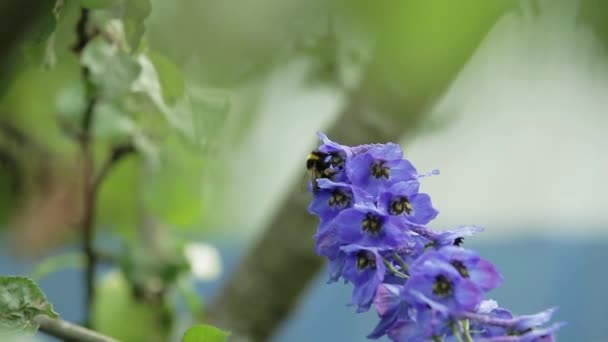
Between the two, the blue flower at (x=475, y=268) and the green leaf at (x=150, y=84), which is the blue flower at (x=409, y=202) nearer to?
the blue flower at (x=475, y=268)

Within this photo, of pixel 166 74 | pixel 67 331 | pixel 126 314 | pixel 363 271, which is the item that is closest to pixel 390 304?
pixel 363 271

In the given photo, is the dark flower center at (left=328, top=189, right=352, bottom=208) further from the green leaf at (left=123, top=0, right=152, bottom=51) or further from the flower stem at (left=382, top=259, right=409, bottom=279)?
the green leaf at (left=123, top=0, right=152, bottom=51)

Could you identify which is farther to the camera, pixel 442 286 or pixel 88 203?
pixel 88 203

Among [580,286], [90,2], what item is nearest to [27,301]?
[90,2]

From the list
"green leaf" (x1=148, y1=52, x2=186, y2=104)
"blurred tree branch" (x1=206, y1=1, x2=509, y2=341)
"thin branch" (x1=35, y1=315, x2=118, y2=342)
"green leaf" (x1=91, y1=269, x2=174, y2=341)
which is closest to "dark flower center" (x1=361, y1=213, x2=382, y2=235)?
"thin branch" (x1=35, y1=315, x2=118, y2=342)

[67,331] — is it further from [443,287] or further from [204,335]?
[443,287]

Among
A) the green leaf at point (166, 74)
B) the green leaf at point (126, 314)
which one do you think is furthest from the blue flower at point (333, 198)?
the green leaf at point (126, 314)
